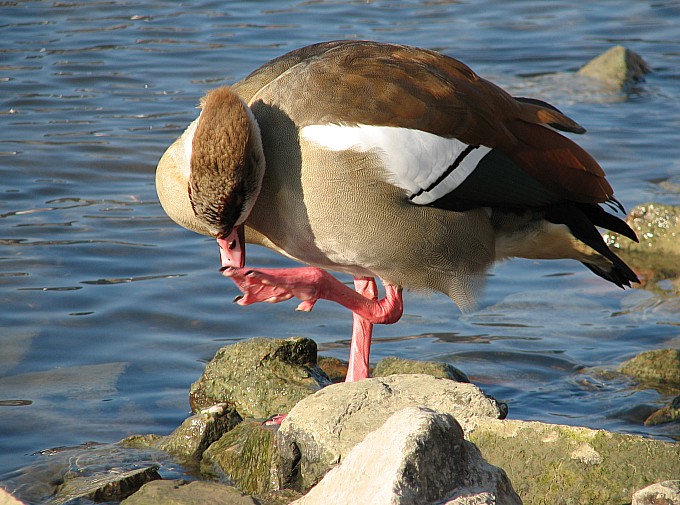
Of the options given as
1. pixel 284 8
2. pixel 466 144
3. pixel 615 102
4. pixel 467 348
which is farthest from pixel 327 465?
pixel 284 8

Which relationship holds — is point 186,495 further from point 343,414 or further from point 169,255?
point 169,255

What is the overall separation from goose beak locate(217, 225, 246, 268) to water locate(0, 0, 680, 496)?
3.80 ft

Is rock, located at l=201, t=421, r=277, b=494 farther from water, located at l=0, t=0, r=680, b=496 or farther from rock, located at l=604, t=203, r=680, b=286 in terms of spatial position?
rock, located at l=604, t=203, r=680, b=286

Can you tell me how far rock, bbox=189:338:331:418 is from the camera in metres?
5.76

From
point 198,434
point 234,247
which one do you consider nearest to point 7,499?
point 198,434

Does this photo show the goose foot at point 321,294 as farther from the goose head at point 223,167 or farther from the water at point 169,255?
the water at point 169,255

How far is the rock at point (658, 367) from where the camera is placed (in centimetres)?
633

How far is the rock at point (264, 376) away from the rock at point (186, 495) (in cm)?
118

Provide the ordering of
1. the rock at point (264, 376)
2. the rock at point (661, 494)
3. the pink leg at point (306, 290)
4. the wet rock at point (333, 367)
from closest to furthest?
the rock at point (661, 494) → the pink leg at point (306, 290) → the rock at point (264, 376) → the wet rock at point (333, 367)

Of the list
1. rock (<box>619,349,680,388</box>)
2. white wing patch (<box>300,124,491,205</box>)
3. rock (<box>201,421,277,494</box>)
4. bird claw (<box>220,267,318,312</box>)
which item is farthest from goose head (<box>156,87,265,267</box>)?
rock (<box>619,349,680,388</box>)

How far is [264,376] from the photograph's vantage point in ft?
19.1

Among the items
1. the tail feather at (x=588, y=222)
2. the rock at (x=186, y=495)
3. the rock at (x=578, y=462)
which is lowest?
the rock at (x=186, y=495)

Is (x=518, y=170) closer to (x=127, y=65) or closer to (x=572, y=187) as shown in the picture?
(x=572, y=187)

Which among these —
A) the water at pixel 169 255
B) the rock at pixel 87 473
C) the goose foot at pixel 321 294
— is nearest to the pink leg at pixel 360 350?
the goose foot at pixel 321 294
